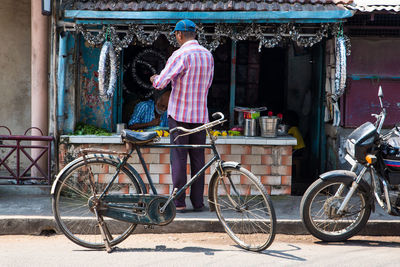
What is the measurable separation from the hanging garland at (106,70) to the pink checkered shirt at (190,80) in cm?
163

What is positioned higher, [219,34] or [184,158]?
[219,34]

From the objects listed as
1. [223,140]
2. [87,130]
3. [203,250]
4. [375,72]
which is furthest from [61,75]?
[375,72]

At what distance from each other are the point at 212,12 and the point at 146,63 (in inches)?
78.9

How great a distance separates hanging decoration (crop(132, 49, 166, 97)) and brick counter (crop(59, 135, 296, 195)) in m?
1.50

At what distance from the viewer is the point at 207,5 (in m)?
7.74

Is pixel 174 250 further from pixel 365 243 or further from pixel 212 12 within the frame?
pixel 212 12

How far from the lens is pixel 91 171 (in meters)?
5.47

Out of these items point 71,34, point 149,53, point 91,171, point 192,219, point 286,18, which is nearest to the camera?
Answer: point 91,171

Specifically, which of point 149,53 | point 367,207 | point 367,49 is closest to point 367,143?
point 367,207

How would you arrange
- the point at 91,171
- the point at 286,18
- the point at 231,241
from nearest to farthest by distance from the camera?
the point at 91,171 < the point at 231,241 < the point at 286,18

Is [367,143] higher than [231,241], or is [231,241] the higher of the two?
[367,143]

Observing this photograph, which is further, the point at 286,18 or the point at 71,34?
the point at 71,34

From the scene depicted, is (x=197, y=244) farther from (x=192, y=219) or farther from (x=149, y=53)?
(x=149, y=53)

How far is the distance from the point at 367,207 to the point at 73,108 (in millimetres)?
4512
